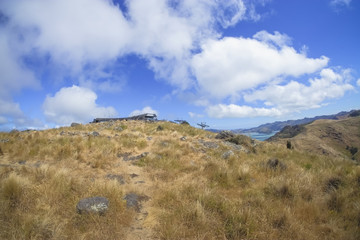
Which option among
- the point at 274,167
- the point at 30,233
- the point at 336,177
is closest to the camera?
the point at 30,233

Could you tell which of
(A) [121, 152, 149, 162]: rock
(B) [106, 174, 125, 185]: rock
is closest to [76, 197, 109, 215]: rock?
(B) [106, 174, 125, 185]: rock

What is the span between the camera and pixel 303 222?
4.20 meters

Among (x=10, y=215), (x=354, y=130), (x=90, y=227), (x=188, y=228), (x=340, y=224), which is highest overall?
(x=10, y=215)

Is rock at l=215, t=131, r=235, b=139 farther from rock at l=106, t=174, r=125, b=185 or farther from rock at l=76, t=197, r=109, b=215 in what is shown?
rock at l=76, t=197, r=109, b=215

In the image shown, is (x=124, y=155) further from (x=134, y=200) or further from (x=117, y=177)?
(x=134, y=200)

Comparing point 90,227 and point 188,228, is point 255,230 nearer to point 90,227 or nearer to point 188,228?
point 188,228

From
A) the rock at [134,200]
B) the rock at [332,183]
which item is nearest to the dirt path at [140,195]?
the rock at [134,200]

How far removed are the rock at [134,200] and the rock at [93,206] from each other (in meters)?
0.78

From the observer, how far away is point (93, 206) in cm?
437

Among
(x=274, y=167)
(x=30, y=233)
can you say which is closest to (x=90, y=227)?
(x=30, y=233)

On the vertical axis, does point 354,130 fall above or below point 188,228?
below

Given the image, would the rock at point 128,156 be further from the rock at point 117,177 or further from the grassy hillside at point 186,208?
the grassy hillside at point 186,208

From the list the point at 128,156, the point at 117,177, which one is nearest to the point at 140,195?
the point at 117,177

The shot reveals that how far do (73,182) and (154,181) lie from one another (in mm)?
2873
